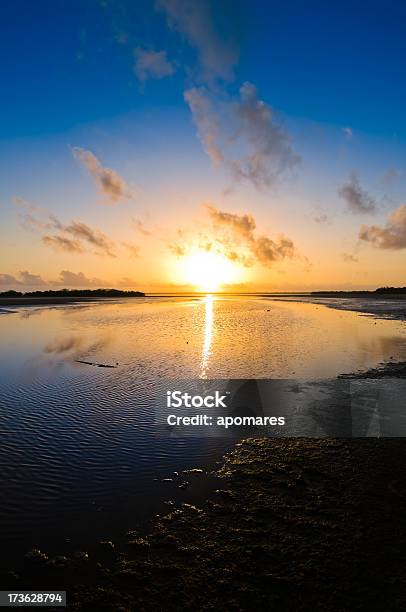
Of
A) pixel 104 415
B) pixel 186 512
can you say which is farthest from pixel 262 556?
pixel 104 415

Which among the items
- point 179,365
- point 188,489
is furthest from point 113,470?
point 179,365

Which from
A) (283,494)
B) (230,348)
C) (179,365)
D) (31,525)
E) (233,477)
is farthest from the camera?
(230,348)

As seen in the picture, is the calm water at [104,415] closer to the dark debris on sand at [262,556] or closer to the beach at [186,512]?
the beach at [186,512]

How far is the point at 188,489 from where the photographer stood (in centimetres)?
859

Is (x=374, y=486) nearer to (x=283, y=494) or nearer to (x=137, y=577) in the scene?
(x=283, y=494)

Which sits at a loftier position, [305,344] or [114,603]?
[305,344]

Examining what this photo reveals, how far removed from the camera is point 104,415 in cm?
1330

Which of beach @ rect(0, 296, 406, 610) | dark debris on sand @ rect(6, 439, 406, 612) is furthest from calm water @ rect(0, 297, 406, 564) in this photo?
dark debris on sand @ rect(6, 439, 406, 612)

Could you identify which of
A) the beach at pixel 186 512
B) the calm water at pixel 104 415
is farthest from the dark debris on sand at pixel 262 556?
the calm water at pixel 104 415

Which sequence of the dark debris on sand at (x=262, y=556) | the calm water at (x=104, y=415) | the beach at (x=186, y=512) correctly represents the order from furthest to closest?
the calm water at (x=104, y=415), the beach at (x=186, y=512), the dark debris on sand at (x=262, y=556)

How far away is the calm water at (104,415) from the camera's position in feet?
25.4

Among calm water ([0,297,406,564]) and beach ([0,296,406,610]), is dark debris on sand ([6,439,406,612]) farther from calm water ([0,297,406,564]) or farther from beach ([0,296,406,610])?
calm water ([0,297,406,564])

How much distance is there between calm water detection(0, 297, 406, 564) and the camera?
774 centimetres

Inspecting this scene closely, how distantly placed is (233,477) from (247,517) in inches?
67.3
